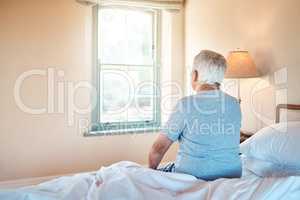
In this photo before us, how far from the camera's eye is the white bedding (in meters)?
1.24

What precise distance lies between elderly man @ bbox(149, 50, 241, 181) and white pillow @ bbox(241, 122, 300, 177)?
0.35m

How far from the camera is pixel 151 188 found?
1367 millimetres

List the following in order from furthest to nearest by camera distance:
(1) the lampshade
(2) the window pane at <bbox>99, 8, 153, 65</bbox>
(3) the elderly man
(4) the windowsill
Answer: (2) the window pane at <bbox>99, 8, 153, 65</bbox> → (4) the windowsill → (1) the lampshade → (3) the elderly man

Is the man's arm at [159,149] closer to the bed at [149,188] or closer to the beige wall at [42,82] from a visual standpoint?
the bed at [149,188]

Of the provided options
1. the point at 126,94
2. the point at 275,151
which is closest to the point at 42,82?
the point at 126,94

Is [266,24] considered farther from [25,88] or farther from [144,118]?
[25,88]

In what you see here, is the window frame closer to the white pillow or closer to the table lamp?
the table lamp

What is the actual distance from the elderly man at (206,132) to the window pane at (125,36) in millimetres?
2001

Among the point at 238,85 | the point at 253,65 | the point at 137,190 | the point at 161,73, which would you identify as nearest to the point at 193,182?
the point at 137,190

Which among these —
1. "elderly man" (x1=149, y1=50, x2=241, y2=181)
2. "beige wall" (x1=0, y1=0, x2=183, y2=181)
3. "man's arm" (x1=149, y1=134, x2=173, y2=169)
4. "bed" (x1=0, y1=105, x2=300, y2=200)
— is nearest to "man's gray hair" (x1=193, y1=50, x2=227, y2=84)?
"elderly man" (x1=149, y1=50, x2=241, y2=181)

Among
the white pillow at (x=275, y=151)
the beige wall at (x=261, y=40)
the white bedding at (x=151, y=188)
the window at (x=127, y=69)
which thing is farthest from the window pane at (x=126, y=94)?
the white bedding at (x=151, y=188)

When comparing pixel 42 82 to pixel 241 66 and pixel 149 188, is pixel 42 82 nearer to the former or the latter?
pixel 241 66

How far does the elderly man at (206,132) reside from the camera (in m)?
1.54

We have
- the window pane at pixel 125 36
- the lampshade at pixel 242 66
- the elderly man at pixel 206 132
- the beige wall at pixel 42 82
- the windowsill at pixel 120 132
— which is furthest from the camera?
the window pane at pixel 125 36
